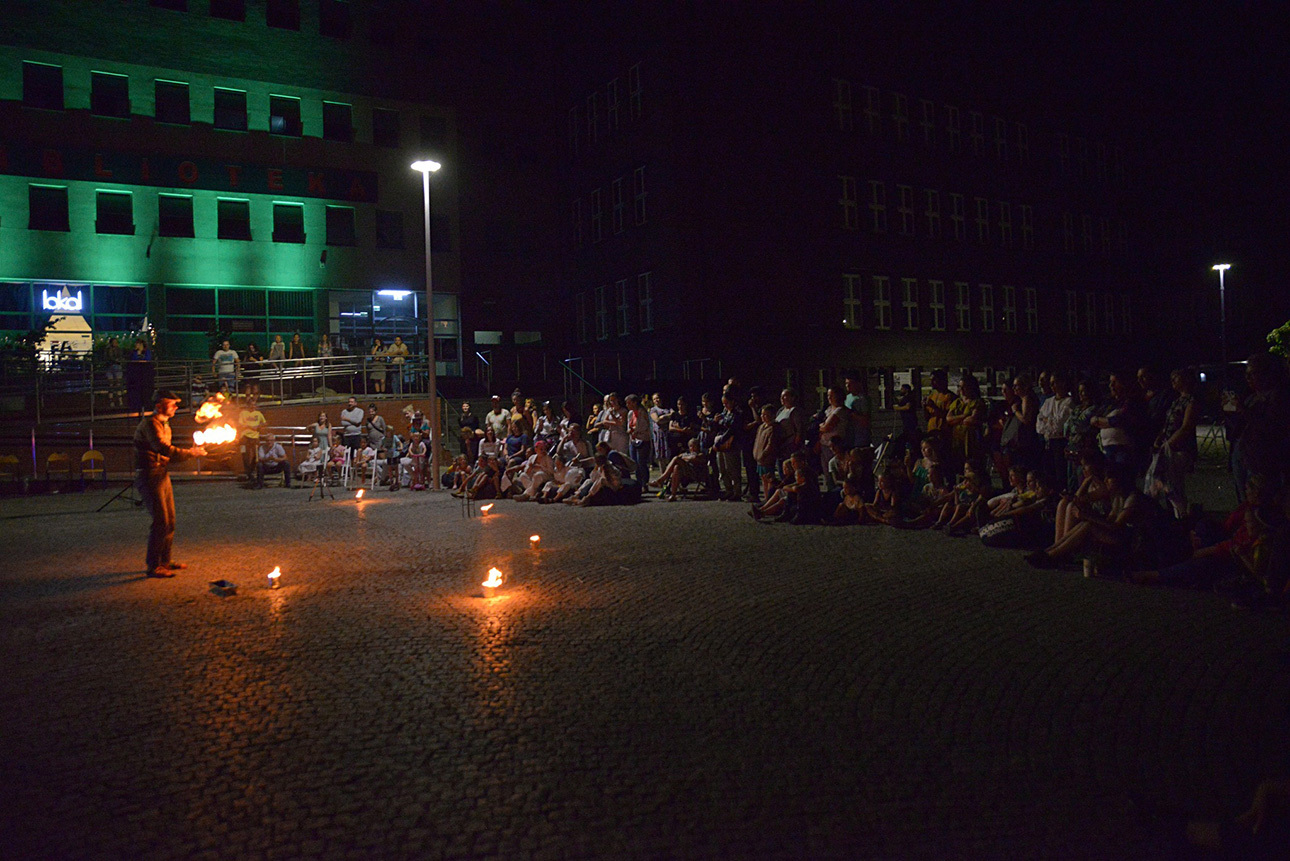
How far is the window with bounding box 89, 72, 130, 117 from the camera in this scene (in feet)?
111

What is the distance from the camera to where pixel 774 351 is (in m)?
33.8

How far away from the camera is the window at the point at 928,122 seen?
38.5 m

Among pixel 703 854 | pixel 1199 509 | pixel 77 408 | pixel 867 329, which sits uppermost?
pixel 867 329

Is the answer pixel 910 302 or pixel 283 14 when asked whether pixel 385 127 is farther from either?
pixel 910 302

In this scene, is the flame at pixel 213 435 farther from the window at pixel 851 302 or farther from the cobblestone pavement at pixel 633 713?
the window at pixel 851 302

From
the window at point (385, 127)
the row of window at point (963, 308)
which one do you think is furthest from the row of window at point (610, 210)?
the row of window at point (963, 308)

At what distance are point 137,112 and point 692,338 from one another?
21629 millimetres

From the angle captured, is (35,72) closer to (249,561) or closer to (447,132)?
(447,132)

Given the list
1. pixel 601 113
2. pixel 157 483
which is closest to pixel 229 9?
pixel 601 113

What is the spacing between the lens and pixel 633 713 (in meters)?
5.34

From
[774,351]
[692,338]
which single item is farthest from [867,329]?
A: [692,338]

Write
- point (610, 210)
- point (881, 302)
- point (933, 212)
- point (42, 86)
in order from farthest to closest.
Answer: point (933, 212) → point (881, 302) → point (610, 210) → point (42, 86)

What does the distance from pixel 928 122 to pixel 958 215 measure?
13.1ft

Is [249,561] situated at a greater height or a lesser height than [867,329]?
lesser
